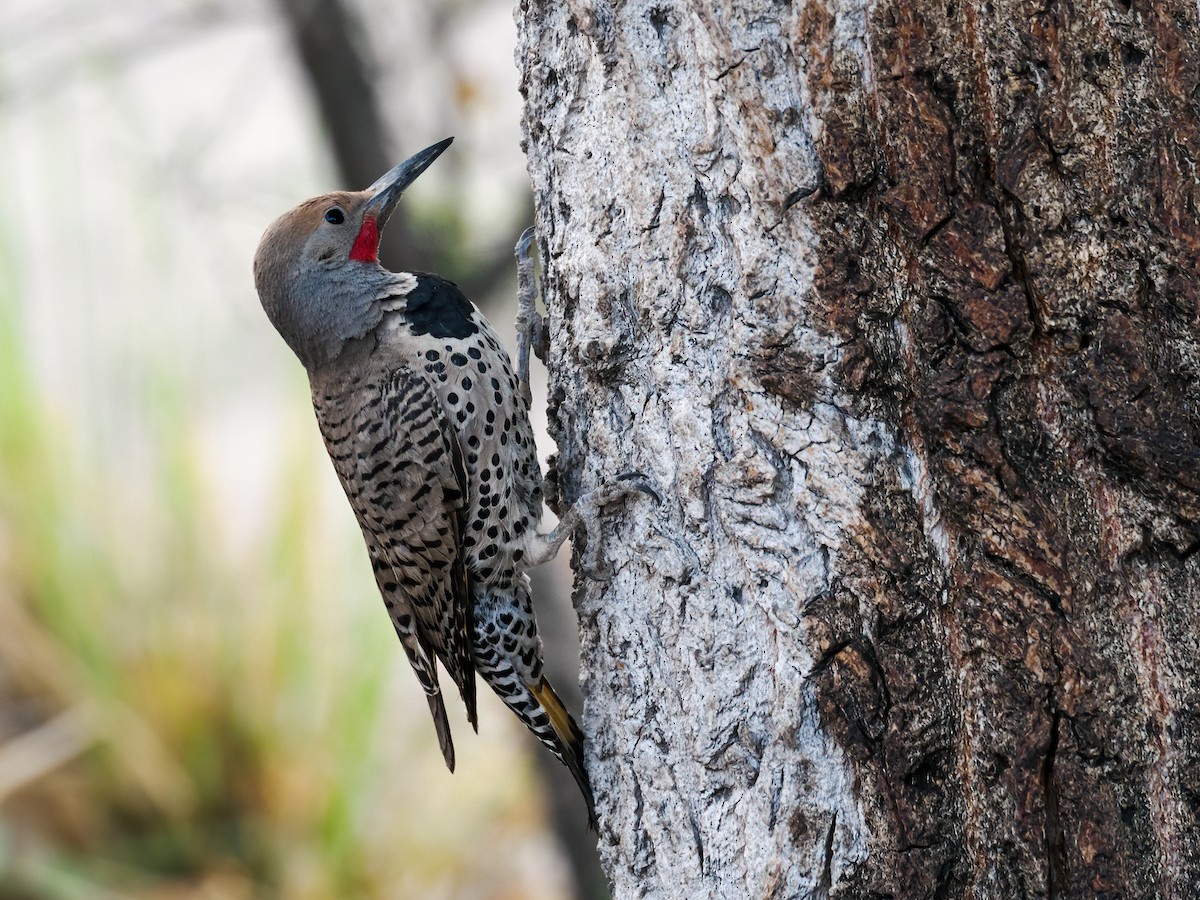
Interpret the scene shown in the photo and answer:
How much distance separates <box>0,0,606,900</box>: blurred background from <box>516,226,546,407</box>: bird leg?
5.63ft

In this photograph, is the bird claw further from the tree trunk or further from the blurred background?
the blurred background

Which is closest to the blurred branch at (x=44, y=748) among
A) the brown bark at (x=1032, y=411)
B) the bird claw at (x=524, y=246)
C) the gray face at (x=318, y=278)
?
the gray face at (x=318, y=278)

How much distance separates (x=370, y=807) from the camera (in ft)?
17.1

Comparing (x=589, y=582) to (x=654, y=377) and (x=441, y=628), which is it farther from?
(x=441, y=628)

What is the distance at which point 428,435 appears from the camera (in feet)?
8.80

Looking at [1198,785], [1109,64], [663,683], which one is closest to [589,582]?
[663,683]

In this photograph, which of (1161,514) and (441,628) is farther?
(441,628)

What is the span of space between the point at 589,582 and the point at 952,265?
2.89 feet

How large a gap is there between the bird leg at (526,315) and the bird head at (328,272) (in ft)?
0.83

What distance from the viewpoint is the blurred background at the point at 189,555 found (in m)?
4.84

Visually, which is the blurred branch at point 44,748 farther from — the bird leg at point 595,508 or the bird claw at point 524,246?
the bird leg at point 595,508

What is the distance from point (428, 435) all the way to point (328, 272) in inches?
17.8

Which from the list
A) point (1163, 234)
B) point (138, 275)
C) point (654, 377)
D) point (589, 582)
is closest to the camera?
point (1163, 234)

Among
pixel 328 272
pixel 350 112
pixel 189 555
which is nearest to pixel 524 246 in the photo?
pixel 328 272
